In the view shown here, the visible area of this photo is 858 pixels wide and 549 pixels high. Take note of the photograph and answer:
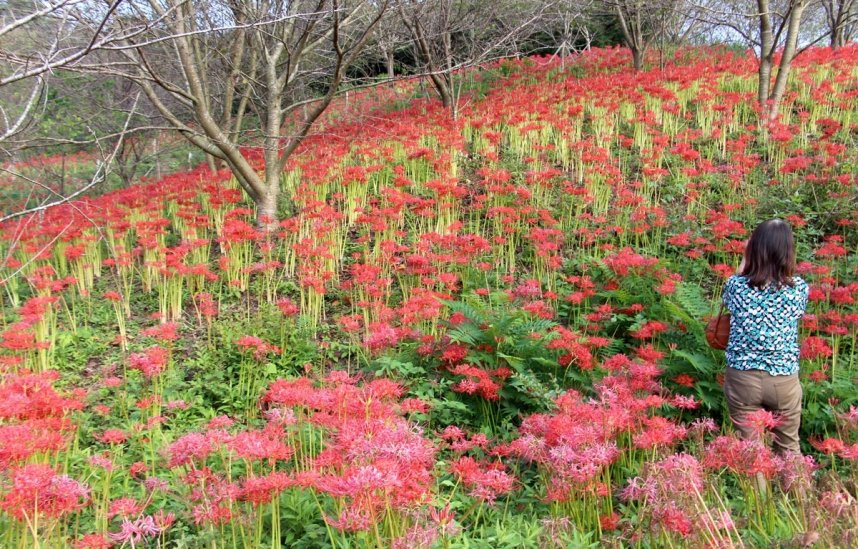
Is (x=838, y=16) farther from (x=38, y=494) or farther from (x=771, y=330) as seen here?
(x=38, y=494)

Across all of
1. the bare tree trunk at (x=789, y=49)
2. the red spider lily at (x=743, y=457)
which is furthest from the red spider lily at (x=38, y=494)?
the bare tree trunk at (x=789, y=49)

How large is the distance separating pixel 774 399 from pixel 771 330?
0.43 metres

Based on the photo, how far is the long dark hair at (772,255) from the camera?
3.48 metres

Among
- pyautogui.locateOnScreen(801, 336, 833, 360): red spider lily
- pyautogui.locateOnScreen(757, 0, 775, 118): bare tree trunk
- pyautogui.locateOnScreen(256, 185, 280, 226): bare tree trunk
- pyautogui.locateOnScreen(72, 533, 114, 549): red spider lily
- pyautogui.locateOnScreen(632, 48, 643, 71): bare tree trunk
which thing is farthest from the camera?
pyautogui.locateOnScreen(632, 48, 643, 71): bare tree trunk

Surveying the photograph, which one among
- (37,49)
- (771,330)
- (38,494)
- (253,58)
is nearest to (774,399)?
Answer: (771,330)

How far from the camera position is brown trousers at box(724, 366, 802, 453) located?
3.57 meters

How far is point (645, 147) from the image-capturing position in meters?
8.38

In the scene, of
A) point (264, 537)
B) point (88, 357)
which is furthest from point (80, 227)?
point (264, 537)

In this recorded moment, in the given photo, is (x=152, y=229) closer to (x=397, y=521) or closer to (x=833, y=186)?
(x=397, y=521)

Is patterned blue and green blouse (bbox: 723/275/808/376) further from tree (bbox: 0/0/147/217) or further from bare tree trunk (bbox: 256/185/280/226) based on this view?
bare tree trunk (bbox: 256/185/280/226)

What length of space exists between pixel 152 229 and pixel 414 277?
9.87ft

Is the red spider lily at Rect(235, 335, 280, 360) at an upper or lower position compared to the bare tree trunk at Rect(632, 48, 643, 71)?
lower

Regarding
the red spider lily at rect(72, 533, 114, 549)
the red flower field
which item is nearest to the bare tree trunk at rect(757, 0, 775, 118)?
the red flower field

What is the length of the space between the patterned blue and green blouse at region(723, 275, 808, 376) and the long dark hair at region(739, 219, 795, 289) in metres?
0.05
